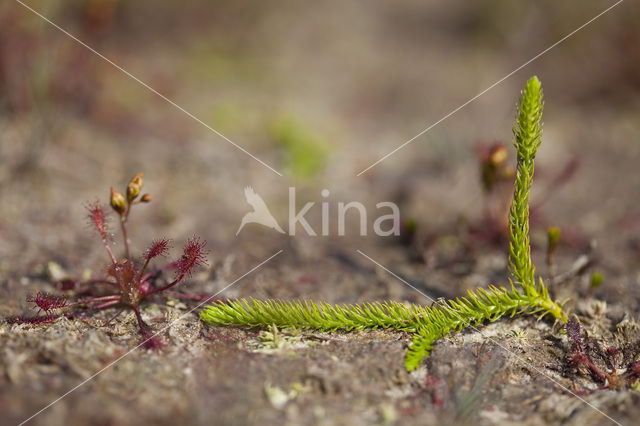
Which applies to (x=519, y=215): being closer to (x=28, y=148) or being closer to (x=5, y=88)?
(x=28, y=148)

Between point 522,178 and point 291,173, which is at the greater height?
point 522,178

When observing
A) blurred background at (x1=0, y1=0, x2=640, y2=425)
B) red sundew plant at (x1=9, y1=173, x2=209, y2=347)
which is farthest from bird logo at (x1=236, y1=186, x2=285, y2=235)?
red sundew plant at (x1=9, y1=173, x2=209, y2=347)

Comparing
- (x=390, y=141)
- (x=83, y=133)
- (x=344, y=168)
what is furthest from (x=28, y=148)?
(x=390, y=141)

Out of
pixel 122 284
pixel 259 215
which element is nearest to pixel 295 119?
pixel 259 215

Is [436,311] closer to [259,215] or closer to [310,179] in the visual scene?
[259,215]

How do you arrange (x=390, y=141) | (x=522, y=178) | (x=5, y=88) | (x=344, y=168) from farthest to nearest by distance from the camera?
1. (x=390, y=141)
2. (x=344, y=168)
3. (x=5, y=88)
4. (x=522, y=178)

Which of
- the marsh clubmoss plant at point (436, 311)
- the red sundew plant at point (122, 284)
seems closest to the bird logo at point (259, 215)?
the red sundew plant at point (122, 284)

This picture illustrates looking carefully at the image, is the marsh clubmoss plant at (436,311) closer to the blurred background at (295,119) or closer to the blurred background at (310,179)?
the blurred background at (310,179)
